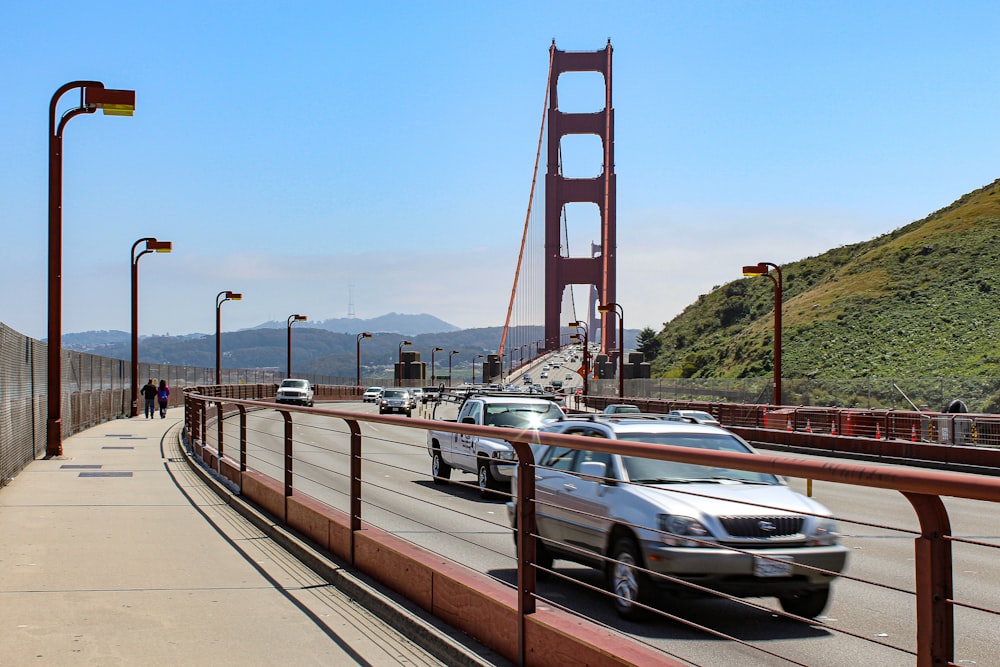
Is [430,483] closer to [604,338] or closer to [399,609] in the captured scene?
[399,609]

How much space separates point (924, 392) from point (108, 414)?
2739cm

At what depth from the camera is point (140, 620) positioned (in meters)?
7.34

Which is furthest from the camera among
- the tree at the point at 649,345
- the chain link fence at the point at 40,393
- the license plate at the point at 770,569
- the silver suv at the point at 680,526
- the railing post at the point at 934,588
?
the tree at the point at 649,345

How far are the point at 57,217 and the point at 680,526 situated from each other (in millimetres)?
17870

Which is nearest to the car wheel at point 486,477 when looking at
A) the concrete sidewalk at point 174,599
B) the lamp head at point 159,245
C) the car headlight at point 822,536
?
the concrete sidewalk at point 174,599

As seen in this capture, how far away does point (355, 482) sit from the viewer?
880 cm

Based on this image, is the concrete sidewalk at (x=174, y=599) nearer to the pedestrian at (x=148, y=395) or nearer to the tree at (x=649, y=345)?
the pedestrian at (x=148, y=395)

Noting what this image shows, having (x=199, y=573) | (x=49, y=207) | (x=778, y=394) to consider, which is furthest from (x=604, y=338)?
(x=199, y=573)

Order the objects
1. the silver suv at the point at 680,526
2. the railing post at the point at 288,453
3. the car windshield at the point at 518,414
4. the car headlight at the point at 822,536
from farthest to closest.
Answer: the car windshield at the point at 518,414 < the railing post at the point at 288,453 < the silver suv at the point at 680,526 < the car headlight at the point at 822,536

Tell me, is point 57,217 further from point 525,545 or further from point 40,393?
point 525,545

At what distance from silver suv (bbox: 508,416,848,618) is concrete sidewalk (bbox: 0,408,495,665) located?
1.35m

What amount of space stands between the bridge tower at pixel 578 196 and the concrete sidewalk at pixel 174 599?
101125mm

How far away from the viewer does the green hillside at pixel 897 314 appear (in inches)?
2530

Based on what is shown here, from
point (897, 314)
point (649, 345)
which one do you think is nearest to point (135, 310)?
point (897, 314)
